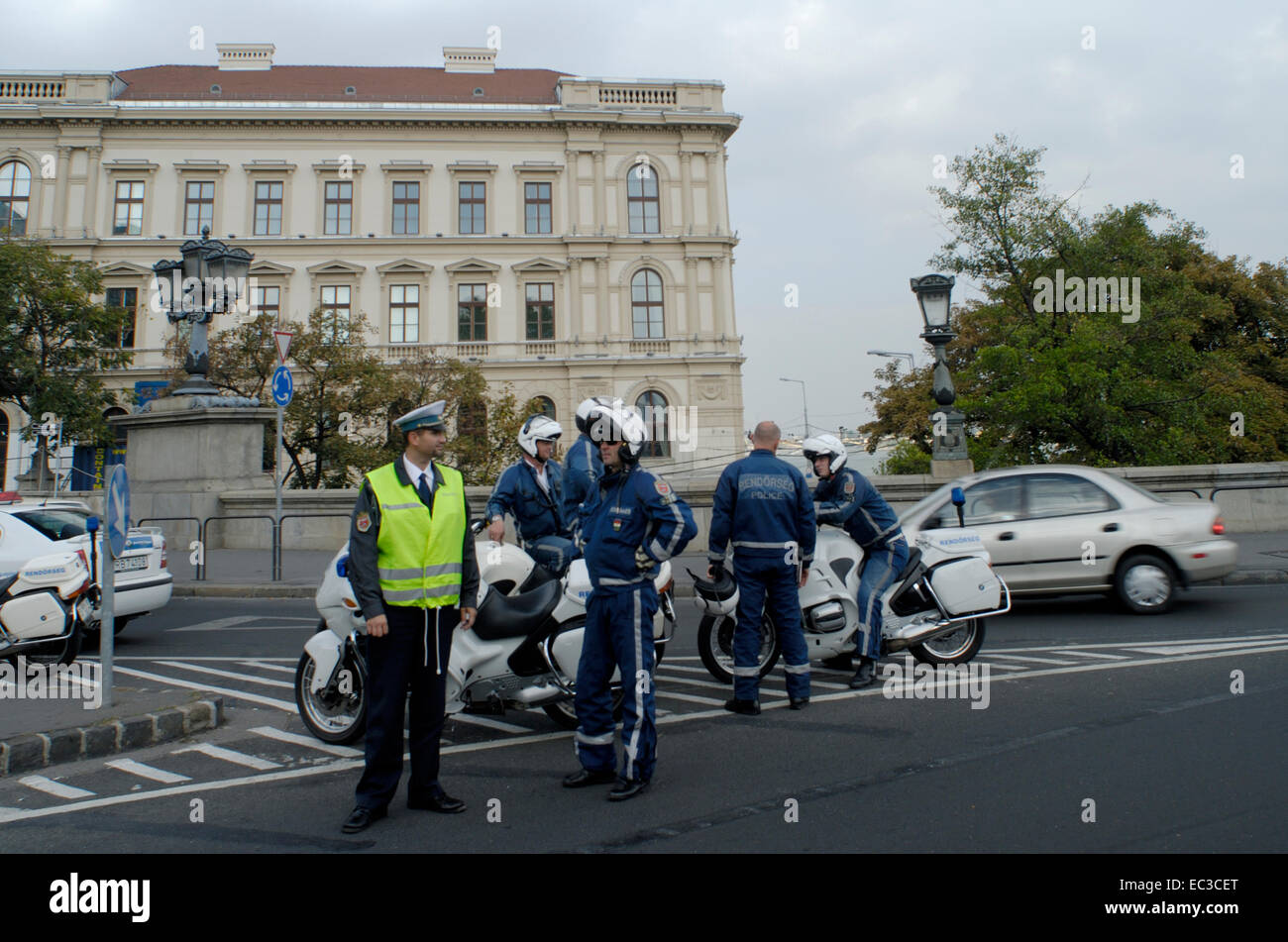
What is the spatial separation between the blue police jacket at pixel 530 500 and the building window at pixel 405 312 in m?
36.8

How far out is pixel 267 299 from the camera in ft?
139

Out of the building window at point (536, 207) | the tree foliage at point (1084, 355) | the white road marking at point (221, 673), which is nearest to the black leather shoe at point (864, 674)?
the white road marking at point (221, 673)

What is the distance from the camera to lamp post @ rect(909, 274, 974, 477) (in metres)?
15.1

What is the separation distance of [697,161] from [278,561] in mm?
34779

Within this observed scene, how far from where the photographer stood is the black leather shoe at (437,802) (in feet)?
14.4

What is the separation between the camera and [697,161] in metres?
43.6

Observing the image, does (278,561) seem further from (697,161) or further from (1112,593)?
(697,161)

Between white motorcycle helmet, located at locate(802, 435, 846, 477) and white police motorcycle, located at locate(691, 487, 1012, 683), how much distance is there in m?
0.65

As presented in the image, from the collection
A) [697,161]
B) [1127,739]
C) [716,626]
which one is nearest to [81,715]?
[716,626]

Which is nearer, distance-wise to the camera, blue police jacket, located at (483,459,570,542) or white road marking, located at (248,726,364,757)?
white road marking, located at (248,726,364,757)

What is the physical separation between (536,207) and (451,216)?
4.10 metres

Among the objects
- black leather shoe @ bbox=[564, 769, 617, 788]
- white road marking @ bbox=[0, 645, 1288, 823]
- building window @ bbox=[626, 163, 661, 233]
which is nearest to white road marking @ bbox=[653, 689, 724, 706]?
white road marking @ bbox=[0, 645, 1288, 823]

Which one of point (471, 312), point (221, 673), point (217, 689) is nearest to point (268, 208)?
point (471, 312)

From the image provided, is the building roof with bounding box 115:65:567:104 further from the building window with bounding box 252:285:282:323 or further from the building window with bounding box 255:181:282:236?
the building window with bounding box 252:285:282:323
